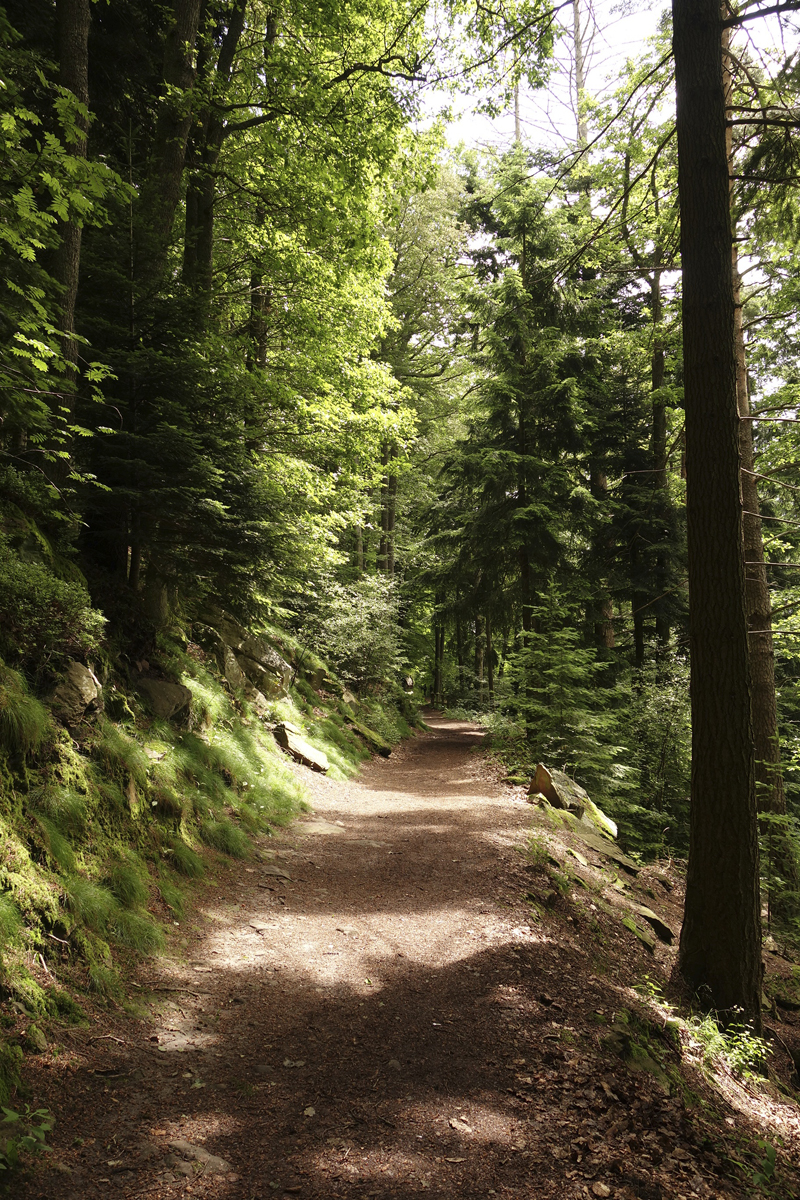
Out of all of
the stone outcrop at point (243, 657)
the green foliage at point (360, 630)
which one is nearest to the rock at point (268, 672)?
the stone outcrop at point (243, 657)

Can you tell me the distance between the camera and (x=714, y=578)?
196 inches

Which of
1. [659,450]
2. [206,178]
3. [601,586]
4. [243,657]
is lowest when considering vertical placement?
[243,657]

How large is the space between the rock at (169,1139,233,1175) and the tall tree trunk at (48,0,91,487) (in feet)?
17.2

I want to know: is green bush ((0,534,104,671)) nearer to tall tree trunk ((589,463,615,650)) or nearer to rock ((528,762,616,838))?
rock ((528,762,616,838))

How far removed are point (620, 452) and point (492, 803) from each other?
1033 centimetres

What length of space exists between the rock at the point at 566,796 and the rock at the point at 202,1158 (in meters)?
6.58

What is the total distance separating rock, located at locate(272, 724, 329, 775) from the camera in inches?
397

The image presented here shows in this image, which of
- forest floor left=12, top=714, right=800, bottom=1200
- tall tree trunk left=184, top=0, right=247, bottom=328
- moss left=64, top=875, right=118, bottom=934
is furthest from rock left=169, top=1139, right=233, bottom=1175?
tall tree trunk left=184, top=0, right=247, bottom=328

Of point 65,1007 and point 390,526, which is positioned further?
point 390,526

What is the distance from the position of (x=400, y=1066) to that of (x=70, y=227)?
734 centimetres

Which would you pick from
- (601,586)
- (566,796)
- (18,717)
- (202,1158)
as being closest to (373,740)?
(566,796)

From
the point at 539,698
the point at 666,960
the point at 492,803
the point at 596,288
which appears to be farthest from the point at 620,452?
the point at 666,960

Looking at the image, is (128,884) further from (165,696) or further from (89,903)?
(165,696)

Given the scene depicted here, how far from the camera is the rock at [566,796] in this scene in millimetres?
8672
